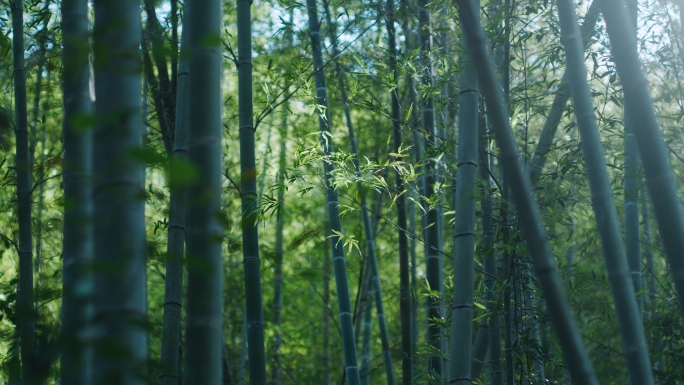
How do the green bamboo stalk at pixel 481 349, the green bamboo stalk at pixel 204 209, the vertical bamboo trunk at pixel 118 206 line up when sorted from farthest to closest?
the green bamboo stalk at pixel 481 349
the green bamboo stalk at pixel 204 209
the vertical bamboo trunk at pixel 118 206

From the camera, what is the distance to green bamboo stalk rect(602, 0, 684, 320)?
1808 mm

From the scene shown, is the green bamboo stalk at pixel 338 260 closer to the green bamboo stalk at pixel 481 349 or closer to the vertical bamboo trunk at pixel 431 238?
the vertical bamboo trunk at pixel 431 238

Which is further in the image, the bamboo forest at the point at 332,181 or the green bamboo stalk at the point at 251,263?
the green bamboo stalk at the point at 251,263

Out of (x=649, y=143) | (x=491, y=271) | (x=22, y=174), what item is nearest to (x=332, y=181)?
(x=491, y=271)

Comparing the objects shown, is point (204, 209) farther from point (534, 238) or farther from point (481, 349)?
point (481, 349)

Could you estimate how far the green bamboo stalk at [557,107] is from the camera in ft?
10.4

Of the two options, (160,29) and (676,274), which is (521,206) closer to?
(676,274)

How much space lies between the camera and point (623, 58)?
6.44 ft

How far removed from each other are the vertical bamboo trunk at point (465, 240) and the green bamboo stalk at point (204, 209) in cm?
115

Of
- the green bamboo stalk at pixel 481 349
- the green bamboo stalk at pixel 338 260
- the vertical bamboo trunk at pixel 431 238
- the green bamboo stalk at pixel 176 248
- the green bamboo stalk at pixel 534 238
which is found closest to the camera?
the green bamboo stalk at pixel 534 238

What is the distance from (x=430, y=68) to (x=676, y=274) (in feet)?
7.08

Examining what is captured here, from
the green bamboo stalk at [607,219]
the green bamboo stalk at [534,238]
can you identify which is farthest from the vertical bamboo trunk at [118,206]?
the green bamboo stalk at [607,219]

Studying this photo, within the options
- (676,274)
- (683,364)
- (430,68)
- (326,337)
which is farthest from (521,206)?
(326,337)

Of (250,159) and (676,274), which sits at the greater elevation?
(250,159)
